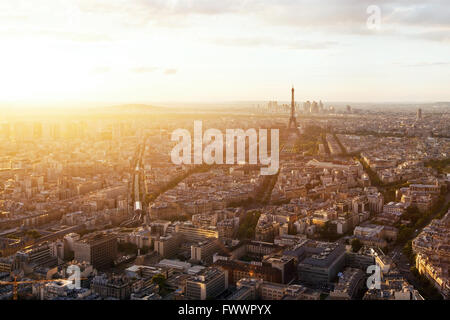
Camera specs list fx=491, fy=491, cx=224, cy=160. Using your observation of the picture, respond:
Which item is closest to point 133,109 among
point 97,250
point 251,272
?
point 97,250

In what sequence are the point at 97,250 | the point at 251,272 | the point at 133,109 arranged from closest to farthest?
the point at 251,272 → the point at 97,250 → the point at 133,109

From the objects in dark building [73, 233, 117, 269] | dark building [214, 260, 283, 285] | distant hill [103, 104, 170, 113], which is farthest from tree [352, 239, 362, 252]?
distant hill [103, 104, 170, 113]

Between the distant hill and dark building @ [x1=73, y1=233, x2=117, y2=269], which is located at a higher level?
the distant hill

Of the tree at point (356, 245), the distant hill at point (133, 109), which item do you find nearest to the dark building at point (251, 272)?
the tree at point (356, 245)

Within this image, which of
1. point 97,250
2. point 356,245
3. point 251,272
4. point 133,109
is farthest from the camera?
point 133,109

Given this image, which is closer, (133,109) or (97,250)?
(97,250)

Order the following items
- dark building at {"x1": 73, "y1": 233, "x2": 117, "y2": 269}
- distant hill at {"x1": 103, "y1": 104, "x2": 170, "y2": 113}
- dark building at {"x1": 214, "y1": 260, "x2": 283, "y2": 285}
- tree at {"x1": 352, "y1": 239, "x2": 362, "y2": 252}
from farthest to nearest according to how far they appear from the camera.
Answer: distant hill at {"x1": 103, "y1": 104, "x2": 170, "y2": 113}
tree at {"x1": 352, "y1": 239, "x2": 362, "y2": 252}
dark building at {"x1": 73, "y1": 233, "x2": 117, "y2": 269}
dark building at {"x1": 214, "y1": 260, "x2": 283, "y2": 285}

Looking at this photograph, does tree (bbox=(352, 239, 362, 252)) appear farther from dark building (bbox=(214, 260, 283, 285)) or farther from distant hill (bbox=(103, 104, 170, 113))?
distant hill (bbox=(103, 104, 170, 113))

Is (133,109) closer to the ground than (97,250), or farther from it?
farther from it

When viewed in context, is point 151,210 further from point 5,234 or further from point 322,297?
point 322,297

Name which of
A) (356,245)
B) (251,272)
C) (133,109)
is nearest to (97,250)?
(251,272)

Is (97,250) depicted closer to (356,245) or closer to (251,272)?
(251,272)

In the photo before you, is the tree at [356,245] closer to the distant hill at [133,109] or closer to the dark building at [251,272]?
the dark building at [251,272]
